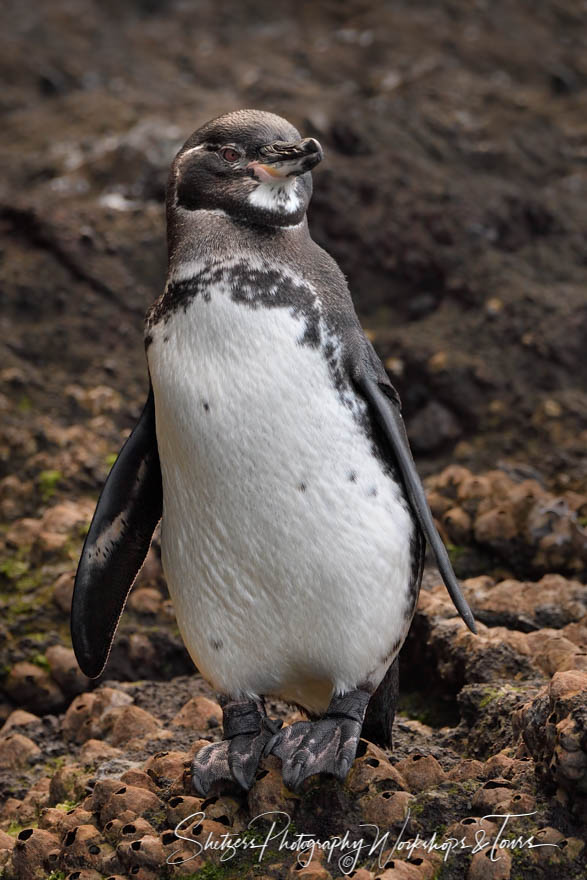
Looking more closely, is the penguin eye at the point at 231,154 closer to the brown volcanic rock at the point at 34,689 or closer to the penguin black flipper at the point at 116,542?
the penguin black flipper at the point at 116,542

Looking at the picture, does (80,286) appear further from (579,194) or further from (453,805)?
(453,805)

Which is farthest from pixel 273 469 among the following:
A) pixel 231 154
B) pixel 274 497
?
pixel 231 154

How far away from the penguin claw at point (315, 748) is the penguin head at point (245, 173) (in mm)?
1237

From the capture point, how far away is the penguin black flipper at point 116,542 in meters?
2.95

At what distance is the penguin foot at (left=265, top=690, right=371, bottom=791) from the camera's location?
2447 mm

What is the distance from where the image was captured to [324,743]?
2512mm

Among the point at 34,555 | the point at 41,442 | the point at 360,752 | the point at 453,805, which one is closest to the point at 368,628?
the point at 360,752

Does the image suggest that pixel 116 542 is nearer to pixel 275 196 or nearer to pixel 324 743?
pixel 324 743

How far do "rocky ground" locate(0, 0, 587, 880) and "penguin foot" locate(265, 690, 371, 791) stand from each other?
5 cm

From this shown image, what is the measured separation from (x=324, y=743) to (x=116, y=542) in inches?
34.0

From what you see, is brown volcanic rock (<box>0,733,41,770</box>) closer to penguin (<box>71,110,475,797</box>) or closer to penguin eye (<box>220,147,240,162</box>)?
penguin (<box>71,110,475,797</box>)

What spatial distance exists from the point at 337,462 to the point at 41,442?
8.66ft

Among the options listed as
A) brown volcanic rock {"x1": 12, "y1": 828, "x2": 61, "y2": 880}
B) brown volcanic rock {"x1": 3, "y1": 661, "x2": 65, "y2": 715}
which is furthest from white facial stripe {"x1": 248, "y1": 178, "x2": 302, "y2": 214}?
brown volcanic rock {"x1": 3, "y1": 661, "x2": 65, "y2": 715}

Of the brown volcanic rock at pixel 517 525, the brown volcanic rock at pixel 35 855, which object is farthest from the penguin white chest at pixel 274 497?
the brown volcanic rock at pixel 517 525
